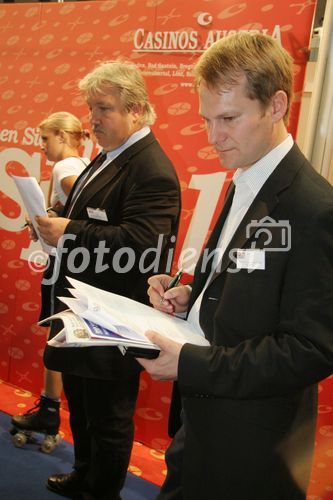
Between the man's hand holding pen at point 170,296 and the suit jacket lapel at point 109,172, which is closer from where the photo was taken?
the man's hand holding pen at point 170,296

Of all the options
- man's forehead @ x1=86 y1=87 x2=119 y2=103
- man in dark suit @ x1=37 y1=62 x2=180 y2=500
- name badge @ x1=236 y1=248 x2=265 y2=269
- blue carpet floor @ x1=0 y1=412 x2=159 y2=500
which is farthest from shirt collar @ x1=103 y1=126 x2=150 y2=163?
blue carpet floor @ x1=0 y1=412 x2=159 y2=500

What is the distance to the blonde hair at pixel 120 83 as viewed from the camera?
6.54 ft

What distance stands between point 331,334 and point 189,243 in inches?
66.7

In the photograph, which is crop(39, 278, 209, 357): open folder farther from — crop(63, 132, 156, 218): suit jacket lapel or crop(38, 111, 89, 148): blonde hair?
crop(38, 111, 89, 148): blonde hair

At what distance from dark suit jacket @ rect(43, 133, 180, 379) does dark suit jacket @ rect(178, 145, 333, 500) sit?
0.73 metres

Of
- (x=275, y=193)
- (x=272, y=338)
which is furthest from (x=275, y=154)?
(x=272, y=338)

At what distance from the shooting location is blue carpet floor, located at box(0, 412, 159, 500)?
2.34 meters

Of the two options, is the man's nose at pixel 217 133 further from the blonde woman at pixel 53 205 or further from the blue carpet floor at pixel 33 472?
the blue carpet floor at pixel 33 472

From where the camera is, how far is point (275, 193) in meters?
1.12

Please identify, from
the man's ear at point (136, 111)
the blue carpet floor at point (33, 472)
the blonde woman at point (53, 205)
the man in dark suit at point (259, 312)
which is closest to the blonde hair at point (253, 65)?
the man in dark suit at point (259, 312)

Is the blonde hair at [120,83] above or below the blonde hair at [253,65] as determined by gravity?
above

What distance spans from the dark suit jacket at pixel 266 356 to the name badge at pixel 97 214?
0.84 m

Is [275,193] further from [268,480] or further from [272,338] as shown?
[268,480]

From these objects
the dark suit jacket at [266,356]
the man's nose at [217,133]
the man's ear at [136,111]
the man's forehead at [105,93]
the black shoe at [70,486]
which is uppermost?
the man's forehead at [105,93]
